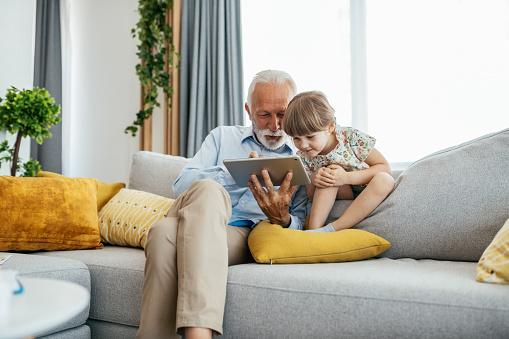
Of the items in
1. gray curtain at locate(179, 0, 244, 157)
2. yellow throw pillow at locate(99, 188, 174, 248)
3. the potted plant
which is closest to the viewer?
yellow throw pillow at locate(99, 188, 174, 248)

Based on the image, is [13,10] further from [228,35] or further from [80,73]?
[228,35]

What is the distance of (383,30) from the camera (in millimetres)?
2971

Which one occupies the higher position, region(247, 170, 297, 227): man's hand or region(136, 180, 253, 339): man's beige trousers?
region(247, 170, 297, 227): man's hand

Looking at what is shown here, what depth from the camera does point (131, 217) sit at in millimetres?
2035

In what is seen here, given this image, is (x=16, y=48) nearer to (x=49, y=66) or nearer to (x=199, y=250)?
(x=49, y=66)

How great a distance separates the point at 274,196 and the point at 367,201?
0.36 meters

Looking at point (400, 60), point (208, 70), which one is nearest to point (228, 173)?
point (400, 60)

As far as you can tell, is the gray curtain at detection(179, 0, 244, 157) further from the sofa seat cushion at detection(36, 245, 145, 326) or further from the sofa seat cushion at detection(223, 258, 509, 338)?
the sofa seat cushion at detection(223, 258, 509, 338)

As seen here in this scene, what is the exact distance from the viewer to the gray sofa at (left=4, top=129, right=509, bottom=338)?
108 centimetres

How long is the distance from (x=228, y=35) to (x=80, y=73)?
1.82 metres

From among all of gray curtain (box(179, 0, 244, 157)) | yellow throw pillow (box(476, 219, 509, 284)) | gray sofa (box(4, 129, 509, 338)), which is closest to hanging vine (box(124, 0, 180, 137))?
gray curtain (box(179, 0, 244, 157))

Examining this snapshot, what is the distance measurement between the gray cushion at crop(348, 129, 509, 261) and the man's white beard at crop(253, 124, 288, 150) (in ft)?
1.89

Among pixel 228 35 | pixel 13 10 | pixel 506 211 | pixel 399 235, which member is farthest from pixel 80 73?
pixel 506 211

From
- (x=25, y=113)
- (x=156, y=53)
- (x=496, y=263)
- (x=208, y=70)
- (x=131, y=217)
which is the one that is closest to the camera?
(x=496, y=263)
